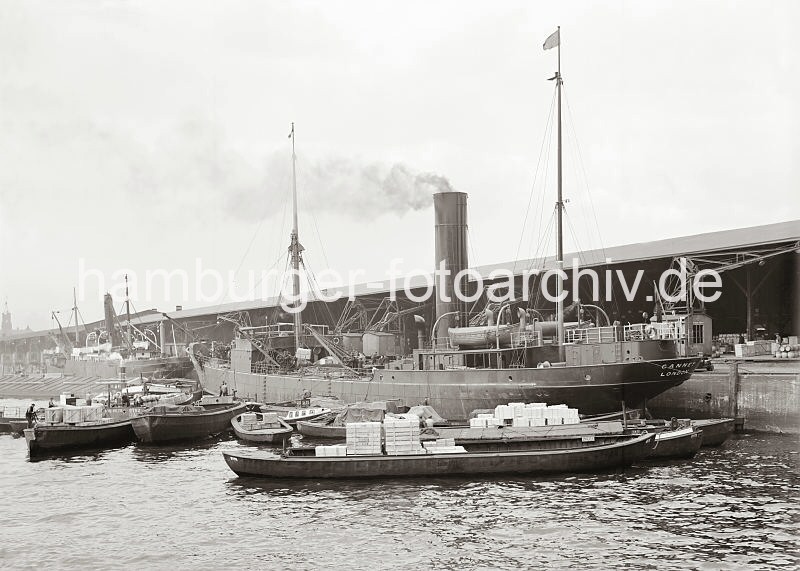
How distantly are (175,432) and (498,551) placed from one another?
82.5 ft

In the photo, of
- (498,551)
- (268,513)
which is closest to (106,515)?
(268,513)

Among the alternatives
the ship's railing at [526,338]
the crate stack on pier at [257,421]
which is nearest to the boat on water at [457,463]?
the crate stack on pier at [257,421]

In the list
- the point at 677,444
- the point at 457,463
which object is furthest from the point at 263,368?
the point at 677,444

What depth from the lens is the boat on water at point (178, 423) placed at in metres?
38.1

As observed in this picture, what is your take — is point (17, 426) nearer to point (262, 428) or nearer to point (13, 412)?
point (13, 412)

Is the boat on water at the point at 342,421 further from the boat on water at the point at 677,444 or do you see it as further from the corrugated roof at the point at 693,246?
the corrugated roof at the point at 693,246

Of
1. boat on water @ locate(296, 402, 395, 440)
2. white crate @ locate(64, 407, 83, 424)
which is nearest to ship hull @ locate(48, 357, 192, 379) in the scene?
white crate @ locate(64, 407, 83, 424)

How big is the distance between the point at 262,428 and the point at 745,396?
26.4 meters

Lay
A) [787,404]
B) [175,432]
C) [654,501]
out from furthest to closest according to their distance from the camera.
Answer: [175,432] → [787,404] → [654,501]

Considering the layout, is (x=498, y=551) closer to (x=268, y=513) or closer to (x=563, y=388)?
(x=268, y=513)

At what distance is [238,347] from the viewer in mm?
63562

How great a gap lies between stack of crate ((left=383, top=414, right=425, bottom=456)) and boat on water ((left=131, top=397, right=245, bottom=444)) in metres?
16.3

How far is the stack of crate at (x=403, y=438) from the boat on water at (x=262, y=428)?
9415 millimetres

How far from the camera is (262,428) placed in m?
38.5
